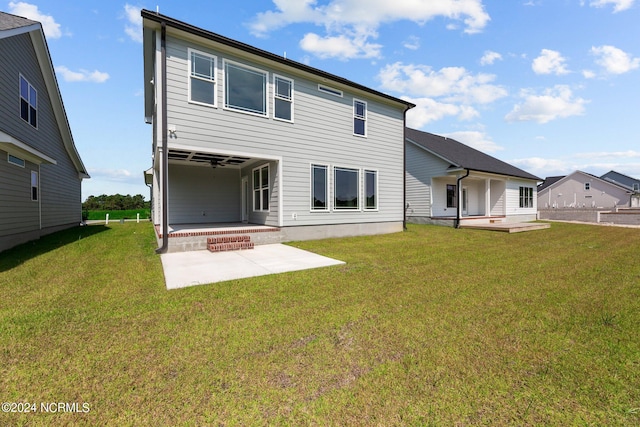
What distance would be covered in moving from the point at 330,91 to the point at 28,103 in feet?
35.7

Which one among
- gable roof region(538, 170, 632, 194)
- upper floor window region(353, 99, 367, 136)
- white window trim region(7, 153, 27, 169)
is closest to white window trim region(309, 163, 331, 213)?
upper floor window region(353, 99, 367, 136)

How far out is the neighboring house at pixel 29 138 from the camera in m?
7.91

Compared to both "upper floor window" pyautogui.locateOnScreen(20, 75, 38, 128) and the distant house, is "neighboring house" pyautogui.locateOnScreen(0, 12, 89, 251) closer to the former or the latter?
"upper floor window" pyautogui.locateOnScreen(20, 75, 38, 128)

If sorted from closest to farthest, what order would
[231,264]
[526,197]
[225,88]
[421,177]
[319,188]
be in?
[231,264] < [225,88] < [319,188] < [421,177] < [526,197]

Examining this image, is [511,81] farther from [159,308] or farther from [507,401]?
[159,308]

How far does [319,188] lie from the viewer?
10344 millimetres

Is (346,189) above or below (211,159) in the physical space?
below

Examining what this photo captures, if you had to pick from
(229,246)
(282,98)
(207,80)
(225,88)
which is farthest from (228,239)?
(282,98)

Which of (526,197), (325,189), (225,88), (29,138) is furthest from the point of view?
(526,197)

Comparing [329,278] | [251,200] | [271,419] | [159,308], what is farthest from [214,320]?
[251,200]

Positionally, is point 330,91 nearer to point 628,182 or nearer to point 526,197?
point 526,197

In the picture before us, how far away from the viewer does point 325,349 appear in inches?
110

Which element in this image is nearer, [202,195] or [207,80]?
[207,80]

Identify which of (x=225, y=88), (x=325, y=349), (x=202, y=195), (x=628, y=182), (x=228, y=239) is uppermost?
(x=628, y=182)
